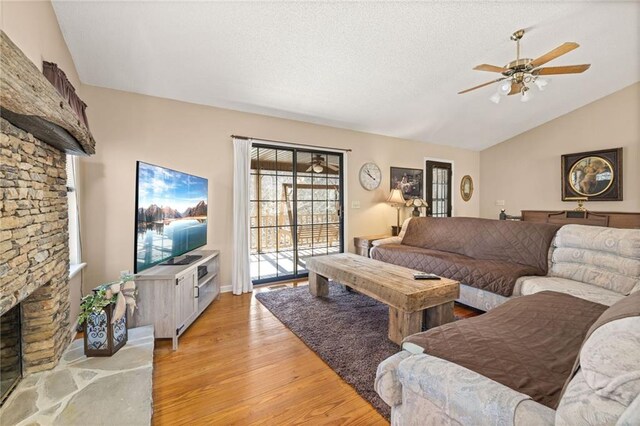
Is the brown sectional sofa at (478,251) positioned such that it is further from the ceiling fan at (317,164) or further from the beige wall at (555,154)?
the beige wall at (555,154)

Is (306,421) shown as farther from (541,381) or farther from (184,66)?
(184,66)

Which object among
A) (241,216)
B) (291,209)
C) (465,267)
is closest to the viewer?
(465,267)

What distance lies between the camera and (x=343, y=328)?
2.46 m

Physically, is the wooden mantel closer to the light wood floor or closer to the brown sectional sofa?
the light wood floor

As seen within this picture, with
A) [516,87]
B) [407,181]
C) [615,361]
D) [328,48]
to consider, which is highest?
[328,48]

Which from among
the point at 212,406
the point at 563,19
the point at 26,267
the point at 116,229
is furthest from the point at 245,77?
the point at 563,19

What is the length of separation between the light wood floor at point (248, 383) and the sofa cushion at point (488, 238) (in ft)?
7.68

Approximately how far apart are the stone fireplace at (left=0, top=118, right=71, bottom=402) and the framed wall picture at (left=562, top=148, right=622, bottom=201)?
7176mm

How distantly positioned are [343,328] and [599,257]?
229 cm

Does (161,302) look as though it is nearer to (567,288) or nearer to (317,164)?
(317,164)

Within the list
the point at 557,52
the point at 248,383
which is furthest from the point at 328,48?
the point at 248,383

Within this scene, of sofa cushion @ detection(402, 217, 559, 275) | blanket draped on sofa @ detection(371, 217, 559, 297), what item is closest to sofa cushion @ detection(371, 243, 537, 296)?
blanket draped on sofa @ detection(371, 217, 559, 297)

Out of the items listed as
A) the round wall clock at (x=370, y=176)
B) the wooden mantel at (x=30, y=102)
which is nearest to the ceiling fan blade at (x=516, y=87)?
the round wall clock at (x=370, y=176)

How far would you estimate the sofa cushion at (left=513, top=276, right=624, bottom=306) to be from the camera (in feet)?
6.47
